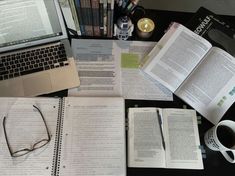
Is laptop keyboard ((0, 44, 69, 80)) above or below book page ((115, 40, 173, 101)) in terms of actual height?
above

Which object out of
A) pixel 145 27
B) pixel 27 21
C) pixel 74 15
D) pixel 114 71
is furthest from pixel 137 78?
pixel 27 21

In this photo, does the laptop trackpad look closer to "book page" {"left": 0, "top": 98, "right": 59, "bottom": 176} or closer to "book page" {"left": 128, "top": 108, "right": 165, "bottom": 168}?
"book page" {"left": 0, "top": 98, "right": 59, "bottom": 176}

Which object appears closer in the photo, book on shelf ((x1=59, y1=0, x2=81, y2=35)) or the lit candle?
book on shelf ((x1=59, y1=0, x2=81, y2=35))

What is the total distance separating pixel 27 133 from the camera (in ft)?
2.60

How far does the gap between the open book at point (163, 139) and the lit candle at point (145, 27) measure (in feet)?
0.88

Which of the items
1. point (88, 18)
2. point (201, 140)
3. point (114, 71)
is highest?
point (88, 18)

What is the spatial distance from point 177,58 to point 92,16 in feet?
1.00

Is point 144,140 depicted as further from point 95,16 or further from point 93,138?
point 95,16

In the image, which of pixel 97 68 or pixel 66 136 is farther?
pixel 97 68

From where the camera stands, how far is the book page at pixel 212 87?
2.79 feet

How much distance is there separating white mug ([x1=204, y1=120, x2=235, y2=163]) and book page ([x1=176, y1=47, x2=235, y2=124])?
0.20ft

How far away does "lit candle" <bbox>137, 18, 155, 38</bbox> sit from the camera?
3.06ft

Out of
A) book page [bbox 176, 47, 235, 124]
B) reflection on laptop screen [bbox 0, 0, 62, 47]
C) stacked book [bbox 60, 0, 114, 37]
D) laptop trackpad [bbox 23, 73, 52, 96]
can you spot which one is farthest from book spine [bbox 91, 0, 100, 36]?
book page [bbox 176, 47, 235, 124]

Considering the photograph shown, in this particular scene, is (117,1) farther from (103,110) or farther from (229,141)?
(229,141)
